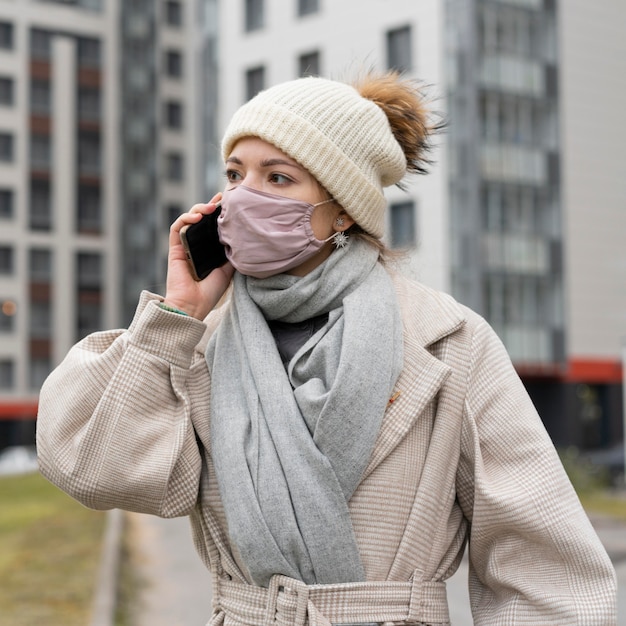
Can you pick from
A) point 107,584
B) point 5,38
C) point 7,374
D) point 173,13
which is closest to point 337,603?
point 107,584

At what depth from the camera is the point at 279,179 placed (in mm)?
2721

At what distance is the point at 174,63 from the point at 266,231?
57566mm

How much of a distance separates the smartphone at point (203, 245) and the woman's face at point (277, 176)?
115 millimetres

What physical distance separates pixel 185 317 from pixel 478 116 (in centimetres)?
3095

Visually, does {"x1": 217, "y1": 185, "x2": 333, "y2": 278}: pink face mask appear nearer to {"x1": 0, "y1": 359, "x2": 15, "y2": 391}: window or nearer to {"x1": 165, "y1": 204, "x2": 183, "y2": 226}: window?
{"x1": 0, "y1": 359, "x2": 15, "y2": 391}: window

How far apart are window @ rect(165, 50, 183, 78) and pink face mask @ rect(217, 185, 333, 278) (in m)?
57.0

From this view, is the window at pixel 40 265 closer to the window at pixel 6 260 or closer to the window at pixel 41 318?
the window at pixel 6 260

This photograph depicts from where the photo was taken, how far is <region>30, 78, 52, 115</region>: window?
54.9 m

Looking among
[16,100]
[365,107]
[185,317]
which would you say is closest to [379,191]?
[365,107]

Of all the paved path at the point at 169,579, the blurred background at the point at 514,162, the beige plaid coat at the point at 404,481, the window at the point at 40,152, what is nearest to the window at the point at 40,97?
the window at the point at 40,152

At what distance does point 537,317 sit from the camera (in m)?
33.8

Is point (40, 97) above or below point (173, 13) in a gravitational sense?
below

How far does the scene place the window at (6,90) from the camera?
5403 centimetres

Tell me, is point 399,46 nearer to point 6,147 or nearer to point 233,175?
point 6,147
